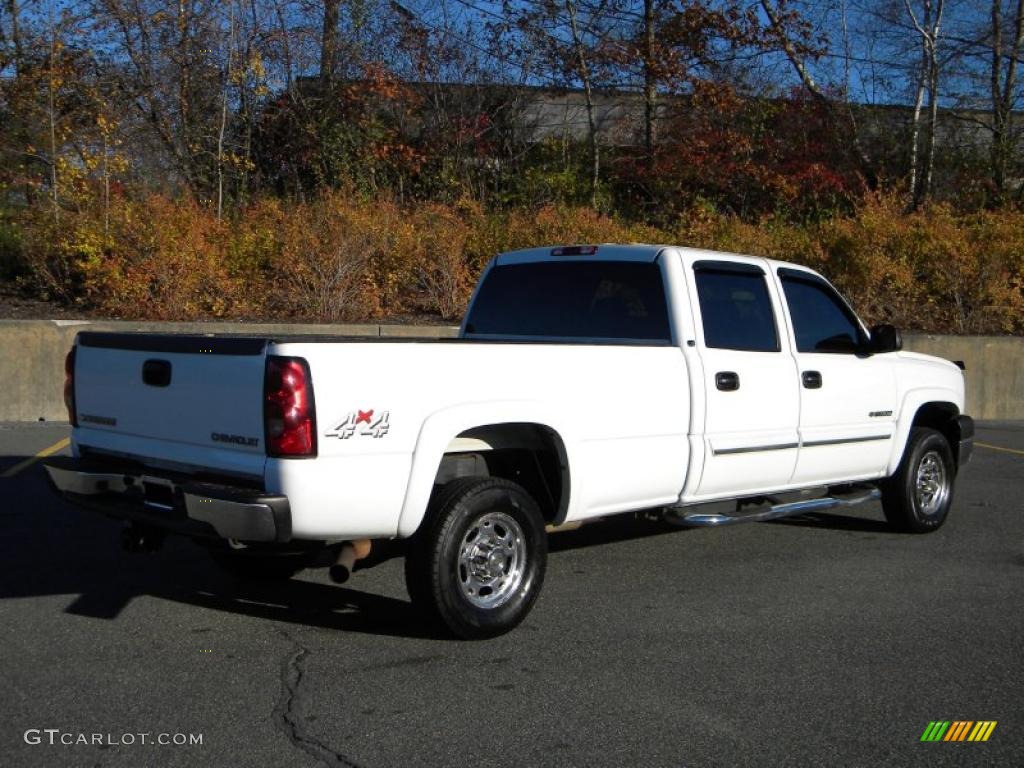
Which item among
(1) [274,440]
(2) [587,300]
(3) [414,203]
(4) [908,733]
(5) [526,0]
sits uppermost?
(5) [526,0]

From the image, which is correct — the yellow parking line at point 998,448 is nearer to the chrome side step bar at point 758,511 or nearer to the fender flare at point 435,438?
the chrome side step bar at point 758,511

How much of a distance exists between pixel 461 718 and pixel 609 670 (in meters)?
0.88

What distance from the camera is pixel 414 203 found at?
20219 mm

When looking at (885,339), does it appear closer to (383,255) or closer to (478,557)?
(478,557)

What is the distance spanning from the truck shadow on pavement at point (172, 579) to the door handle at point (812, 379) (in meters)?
1.32

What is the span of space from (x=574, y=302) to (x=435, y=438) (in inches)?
84.8

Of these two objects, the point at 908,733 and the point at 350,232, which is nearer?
the point at 908,733

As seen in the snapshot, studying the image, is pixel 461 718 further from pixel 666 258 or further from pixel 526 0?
pixel 526 0

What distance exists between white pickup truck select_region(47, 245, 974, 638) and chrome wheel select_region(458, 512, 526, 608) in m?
0.01

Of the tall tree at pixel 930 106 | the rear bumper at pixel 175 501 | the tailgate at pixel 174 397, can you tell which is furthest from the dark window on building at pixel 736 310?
the tall tree at pixel 930 106

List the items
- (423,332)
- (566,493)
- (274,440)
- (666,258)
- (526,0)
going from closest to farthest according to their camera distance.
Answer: (274,440) → (566,493) → (666,258) → (423,332) → (526,0)

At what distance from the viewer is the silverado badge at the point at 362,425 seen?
4.73 m

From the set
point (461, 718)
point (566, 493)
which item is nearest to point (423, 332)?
point (566, 493)

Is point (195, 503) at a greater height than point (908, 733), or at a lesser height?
greater
